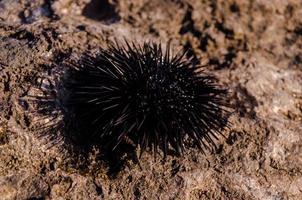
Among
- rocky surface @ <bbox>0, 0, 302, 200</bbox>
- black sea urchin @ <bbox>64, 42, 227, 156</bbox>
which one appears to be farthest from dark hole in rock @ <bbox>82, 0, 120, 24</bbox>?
black sea urchin @ <bbox>64, 42, 227, 156</bbox>

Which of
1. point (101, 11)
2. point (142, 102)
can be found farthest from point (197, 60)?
point (142, 102)

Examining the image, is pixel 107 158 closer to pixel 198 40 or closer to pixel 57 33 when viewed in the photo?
pixel 57 33

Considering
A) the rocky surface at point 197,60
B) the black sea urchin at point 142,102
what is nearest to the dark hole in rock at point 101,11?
the rocky surface at point 197,60

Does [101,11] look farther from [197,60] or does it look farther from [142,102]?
[142,102]

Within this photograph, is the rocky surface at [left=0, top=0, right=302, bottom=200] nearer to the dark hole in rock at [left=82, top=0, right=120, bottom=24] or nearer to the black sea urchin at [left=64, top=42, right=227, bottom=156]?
the dark hole in rock at [left=82, top=0, right=120, bottom=24]

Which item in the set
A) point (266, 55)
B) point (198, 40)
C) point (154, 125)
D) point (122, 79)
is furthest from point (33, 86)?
point (266, 55)
